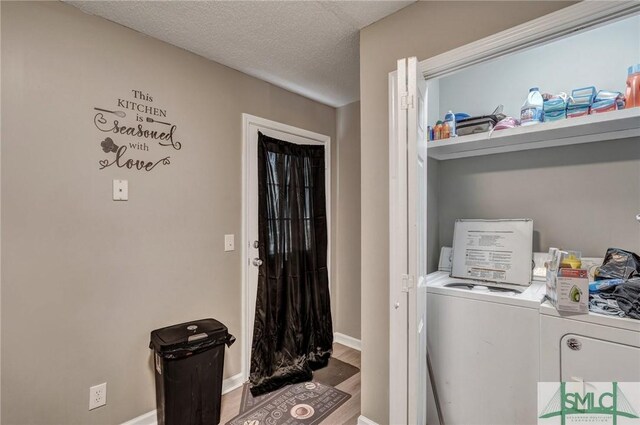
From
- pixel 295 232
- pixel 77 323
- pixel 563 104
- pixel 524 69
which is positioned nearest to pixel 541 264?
pixel 563 104

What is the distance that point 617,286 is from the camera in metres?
1.42

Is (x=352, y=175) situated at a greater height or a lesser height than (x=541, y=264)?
greater

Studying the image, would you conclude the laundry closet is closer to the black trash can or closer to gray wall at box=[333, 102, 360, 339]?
gray wall at box=[333, 102, 360, 339]

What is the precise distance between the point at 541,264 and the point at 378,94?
1469 millimetres

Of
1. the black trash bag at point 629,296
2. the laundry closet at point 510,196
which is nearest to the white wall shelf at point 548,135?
the laundry closet at point 510,196

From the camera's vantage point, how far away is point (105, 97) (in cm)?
180

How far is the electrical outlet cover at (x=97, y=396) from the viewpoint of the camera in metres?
1.73

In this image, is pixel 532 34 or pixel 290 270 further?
pixel 290 270

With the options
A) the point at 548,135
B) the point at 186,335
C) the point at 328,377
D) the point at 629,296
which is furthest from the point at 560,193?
the point at 186,335

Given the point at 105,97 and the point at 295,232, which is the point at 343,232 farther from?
Result: the point at 105,97

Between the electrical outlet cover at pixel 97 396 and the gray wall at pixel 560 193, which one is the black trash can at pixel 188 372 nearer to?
the electrical outlet cover at pixel 97 396

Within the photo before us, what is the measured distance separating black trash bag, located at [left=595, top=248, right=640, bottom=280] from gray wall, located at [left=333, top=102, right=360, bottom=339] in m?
1.84

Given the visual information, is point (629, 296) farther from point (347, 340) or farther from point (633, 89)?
point (347, 340)

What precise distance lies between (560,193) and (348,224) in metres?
1.75
